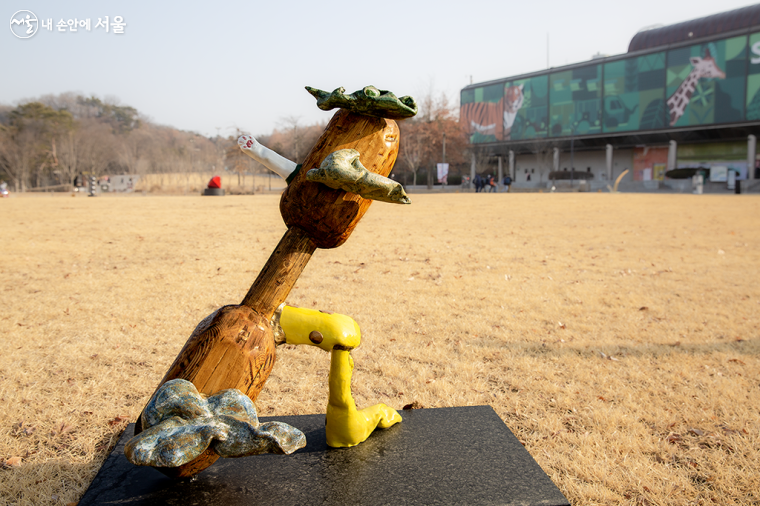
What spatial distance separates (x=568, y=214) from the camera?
17.9m

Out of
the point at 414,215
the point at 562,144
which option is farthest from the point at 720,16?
the point at 414,215

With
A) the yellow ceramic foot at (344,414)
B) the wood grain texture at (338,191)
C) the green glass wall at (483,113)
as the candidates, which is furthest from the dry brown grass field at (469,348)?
the green glass wall at (483,113)

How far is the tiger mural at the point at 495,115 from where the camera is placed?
5481cm

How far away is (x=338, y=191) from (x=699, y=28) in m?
55.4

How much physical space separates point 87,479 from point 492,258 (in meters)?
7.57

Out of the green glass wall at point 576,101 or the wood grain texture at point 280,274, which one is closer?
the wood grain texture at point 280,274

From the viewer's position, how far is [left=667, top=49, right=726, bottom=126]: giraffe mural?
141 feet

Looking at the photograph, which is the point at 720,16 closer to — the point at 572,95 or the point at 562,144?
the point at 572,95

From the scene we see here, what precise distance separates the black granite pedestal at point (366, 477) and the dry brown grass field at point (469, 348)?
62cm

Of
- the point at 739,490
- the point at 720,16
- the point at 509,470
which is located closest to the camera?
the point at 509,470

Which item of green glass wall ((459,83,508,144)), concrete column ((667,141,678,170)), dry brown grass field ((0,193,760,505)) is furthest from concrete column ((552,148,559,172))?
dry brown grass field ((0,193,760,505))

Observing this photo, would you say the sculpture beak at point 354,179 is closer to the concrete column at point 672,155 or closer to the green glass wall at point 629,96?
the green glass wall at point 629,96

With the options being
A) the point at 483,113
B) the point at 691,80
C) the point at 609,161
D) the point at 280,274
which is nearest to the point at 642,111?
the point at 691,80

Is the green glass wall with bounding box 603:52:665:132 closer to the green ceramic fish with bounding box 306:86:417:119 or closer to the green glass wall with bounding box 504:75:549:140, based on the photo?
the green glass wall with bounding box 504:75:549:140
